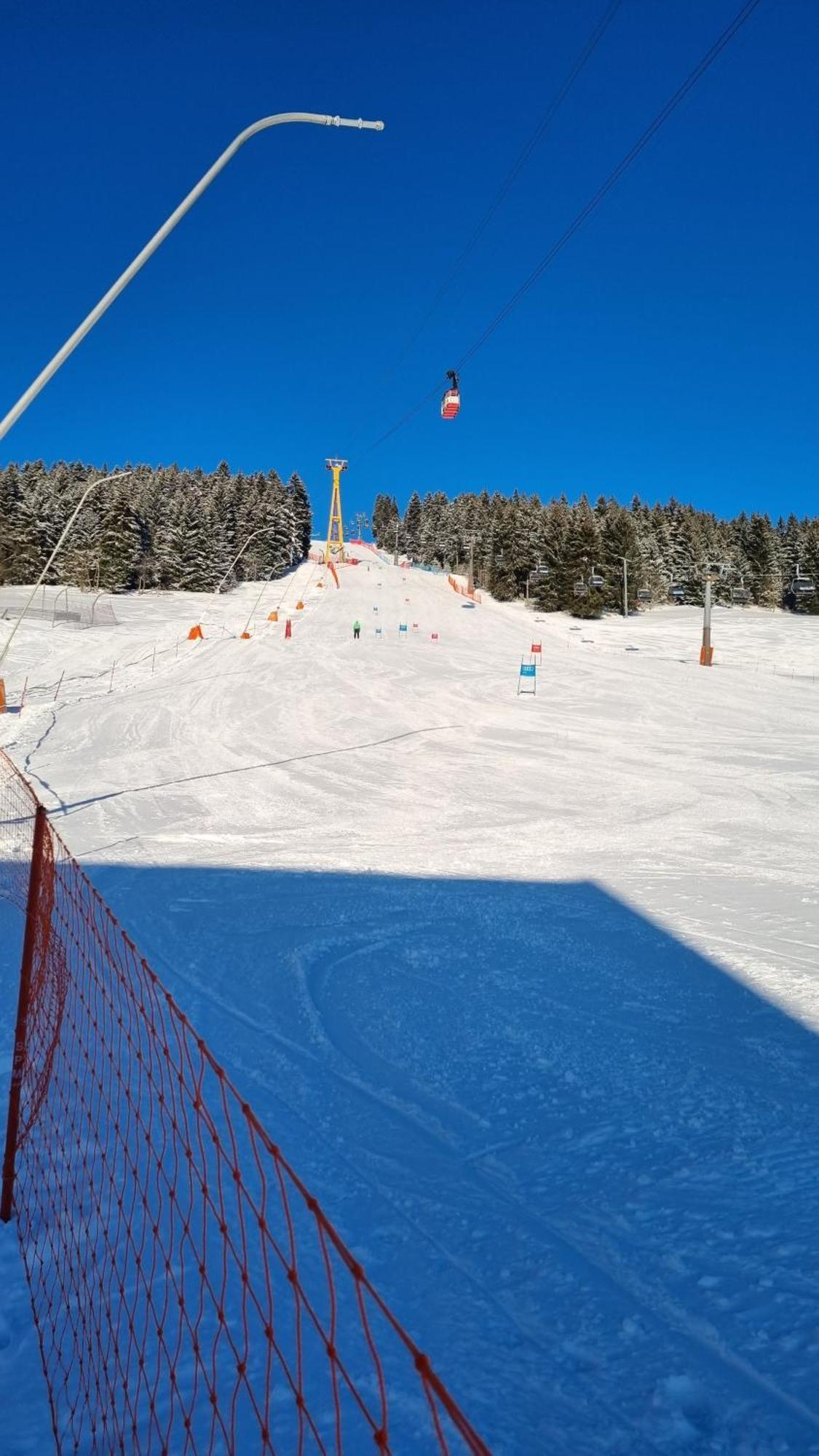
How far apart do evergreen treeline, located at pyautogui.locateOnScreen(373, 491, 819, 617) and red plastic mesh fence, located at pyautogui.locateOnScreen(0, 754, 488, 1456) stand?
5683 centimetres

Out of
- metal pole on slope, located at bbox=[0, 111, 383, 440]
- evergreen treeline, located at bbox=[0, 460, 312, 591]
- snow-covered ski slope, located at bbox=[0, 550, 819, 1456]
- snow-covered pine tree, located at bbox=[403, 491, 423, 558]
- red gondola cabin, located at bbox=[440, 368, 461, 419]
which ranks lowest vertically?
snow-covered ski slope, located at bbox=[0, 550, 819, 1456]

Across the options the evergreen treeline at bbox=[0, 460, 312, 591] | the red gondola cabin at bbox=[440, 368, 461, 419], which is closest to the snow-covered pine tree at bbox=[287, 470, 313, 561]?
the evergreen treeline at bbox=[0, 460, 312, 591]

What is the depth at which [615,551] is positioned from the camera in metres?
77.4

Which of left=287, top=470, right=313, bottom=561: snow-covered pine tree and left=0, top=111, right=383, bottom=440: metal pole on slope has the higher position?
left=287, top=470, right=313, bottom=561: snow-covered pine tree

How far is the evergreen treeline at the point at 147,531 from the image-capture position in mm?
67875

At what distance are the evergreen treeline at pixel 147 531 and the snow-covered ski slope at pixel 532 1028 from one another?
134 ft

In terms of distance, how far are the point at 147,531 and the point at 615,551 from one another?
145 ft

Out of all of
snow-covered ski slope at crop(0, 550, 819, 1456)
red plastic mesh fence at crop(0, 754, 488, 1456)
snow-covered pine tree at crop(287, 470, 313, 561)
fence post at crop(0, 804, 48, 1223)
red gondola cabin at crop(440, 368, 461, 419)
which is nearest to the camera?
red plastic mesh fence at crop(0, 754, 488, 1456)

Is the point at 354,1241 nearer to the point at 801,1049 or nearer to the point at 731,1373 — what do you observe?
the point at 731,1373

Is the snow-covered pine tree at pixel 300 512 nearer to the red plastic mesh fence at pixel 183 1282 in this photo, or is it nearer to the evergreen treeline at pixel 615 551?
the evergreen treeline at pixel 615 551

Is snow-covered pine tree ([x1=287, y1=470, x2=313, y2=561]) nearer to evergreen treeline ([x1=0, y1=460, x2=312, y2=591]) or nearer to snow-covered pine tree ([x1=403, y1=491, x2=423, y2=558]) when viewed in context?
evergreen treeline ([x1=0, y1=460, x2=312, y2=591])

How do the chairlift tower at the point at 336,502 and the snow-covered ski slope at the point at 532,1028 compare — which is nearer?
the snow-covered ski slope at the point at 532,1028

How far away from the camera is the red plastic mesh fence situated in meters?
2.85

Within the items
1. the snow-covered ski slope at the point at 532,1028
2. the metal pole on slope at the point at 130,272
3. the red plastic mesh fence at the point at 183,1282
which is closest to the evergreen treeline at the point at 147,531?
the snow-covered ski slope at the point at 532,1028
